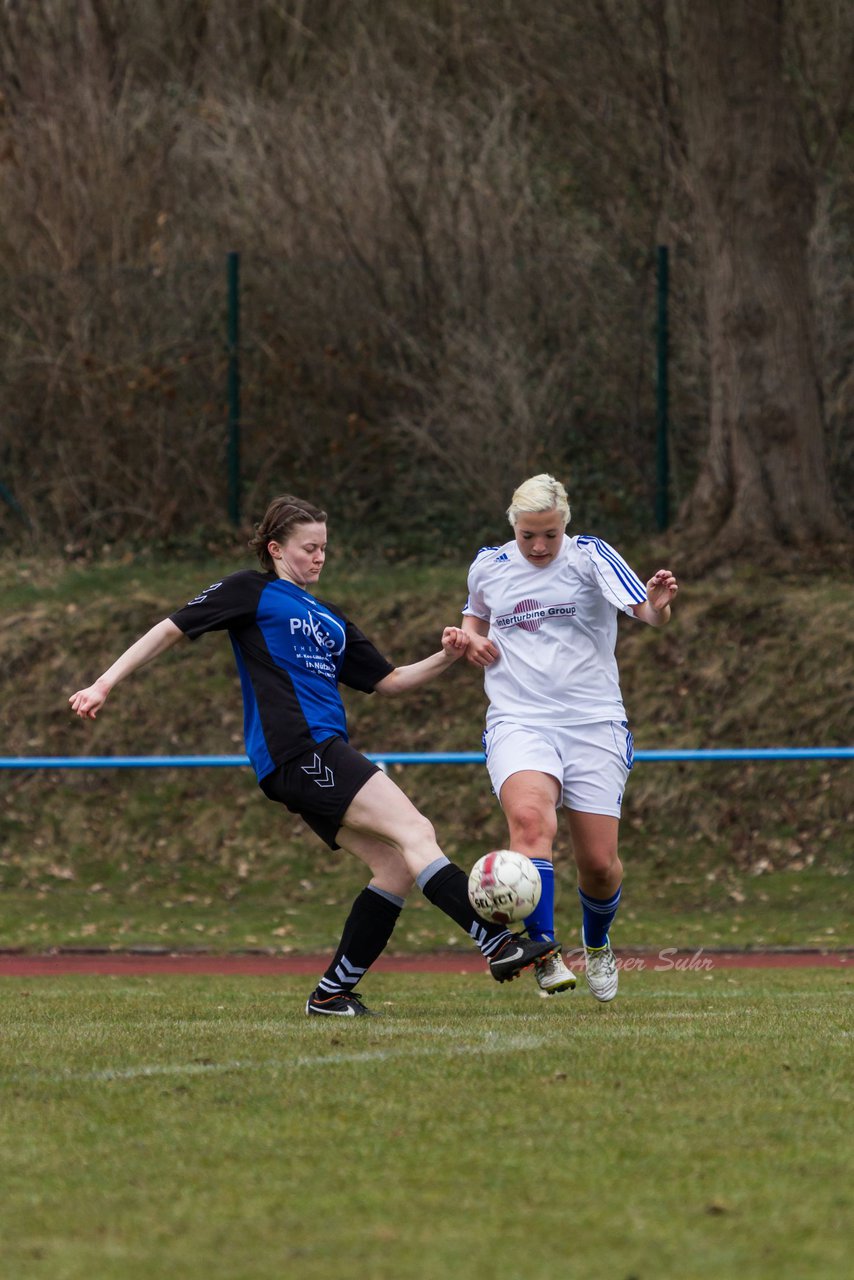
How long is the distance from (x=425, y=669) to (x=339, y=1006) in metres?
Result: 1.36

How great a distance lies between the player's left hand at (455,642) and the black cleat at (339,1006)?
1.39 m

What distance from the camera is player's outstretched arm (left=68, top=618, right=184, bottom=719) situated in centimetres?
699

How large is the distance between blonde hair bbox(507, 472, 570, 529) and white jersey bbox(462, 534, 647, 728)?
0.57 ft

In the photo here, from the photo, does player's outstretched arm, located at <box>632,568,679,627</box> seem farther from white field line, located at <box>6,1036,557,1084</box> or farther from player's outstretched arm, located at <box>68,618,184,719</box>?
white field line, located at <box>6,1036,557,1084</box>

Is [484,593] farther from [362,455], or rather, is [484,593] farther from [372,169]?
[372,169]

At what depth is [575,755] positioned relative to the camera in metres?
7.67

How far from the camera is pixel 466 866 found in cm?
1455

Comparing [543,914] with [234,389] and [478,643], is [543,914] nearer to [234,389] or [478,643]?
[478,643]

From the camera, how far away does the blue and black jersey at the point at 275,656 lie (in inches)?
283

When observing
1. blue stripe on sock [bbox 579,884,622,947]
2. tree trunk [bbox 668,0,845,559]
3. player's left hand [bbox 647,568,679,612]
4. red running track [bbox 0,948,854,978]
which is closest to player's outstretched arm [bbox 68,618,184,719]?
player's left hand [bbox 647,568,679,612]

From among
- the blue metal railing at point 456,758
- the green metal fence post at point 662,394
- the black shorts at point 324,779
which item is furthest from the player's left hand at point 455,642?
the green metal fence post at point 662,394

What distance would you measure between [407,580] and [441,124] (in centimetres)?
549

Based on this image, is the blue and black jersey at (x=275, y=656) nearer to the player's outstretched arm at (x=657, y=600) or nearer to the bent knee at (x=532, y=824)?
the bent knee at (x=532, y=824)

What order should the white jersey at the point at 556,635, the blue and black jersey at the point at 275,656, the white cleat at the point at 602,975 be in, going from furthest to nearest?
the white cleat at the point at 602,975
the white jersey at the point at 556,635
the blue and black jersey at the point at 275,656
